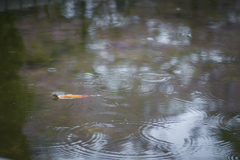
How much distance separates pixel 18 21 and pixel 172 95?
5.13 metres

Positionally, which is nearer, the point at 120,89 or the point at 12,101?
the point at 12,101

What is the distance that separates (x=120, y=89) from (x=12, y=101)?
1.19 meters

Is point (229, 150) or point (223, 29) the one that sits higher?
point (229, 150)

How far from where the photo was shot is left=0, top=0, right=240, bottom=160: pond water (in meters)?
2.87

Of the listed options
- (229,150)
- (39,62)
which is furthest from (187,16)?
(229,150)

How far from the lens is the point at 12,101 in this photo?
12.0ft

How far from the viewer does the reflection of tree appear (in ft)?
9.16

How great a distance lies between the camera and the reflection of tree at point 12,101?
2.79m

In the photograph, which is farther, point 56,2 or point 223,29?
point 56,2

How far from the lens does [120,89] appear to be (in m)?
4.11

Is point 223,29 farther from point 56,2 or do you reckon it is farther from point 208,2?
point 56,2

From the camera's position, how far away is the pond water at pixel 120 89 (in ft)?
9.42

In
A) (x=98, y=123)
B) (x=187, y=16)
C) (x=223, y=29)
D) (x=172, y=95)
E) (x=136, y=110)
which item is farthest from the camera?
(x=187, y=16)

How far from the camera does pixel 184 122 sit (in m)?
3.30
